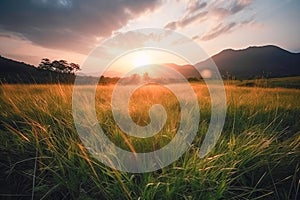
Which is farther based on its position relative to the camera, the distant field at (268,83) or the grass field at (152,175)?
the distant field at (268,83)

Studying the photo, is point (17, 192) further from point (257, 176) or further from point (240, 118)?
point (240, 118)

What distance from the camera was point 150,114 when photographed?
3.49 metres

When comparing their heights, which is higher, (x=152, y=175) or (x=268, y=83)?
(x=268, y=83)

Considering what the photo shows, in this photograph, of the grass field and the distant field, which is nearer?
the grass field

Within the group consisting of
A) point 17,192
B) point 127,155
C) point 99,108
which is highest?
point 99,108

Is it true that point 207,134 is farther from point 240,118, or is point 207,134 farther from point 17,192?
point 17,192

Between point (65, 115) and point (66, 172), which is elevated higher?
point (65, 115)

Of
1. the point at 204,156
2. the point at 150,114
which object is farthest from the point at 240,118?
the point at 204,156

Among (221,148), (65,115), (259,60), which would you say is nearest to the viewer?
(221,148)

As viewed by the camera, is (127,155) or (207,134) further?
(207,134)

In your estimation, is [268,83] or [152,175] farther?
[268,83]

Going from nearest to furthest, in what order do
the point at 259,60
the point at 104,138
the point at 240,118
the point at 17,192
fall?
the point at 17,192 → the point at 104,138 → the point at 240,118 → the point at 259,60

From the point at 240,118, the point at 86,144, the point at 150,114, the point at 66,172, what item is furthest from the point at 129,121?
the point at 240,118

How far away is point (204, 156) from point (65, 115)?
1864 millimetres
